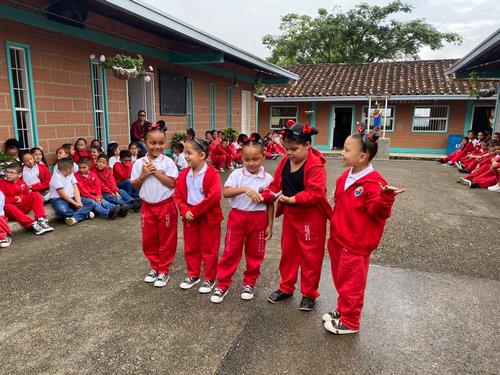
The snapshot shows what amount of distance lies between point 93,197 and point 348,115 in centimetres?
1583

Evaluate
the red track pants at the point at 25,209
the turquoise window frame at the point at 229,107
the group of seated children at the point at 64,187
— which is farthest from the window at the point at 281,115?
the red track pants at the point at 25,209

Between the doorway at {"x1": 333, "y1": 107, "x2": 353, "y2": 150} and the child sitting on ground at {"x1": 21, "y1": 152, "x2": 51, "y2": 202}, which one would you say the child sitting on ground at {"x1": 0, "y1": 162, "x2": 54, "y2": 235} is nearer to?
the child sitting on ground at {"x1": 21, "y1": 152, "x2": 51, "y2": 202}

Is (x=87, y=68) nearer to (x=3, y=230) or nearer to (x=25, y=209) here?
(x=25, y=209)

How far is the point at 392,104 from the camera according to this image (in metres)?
18.0

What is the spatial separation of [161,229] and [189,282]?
1.77 ft

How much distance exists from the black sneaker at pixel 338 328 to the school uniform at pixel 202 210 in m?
1.09

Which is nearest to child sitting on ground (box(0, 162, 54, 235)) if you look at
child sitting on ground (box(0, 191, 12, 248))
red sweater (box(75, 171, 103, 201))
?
child sitting on ground (box(0, 191, 12, 248))

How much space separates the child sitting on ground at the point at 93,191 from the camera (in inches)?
225

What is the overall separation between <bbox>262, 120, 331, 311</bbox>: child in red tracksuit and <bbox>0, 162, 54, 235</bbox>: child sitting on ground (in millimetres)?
3469

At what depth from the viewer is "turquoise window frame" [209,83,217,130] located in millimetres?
12188

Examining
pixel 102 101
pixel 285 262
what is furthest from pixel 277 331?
pixel 102 101

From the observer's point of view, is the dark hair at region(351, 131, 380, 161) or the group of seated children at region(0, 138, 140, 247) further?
the group of seated children at region(0, 138, 140, 247)

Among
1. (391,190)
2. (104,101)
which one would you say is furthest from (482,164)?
(104,101)

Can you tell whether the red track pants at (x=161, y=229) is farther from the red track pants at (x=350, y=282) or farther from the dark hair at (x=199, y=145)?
the red track pants at (x=350, y=282)
